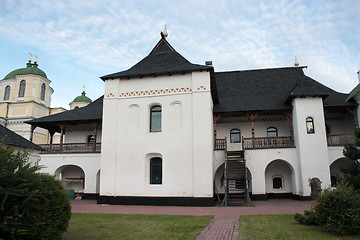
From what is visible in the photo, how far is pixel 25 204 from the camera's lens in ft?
19.6

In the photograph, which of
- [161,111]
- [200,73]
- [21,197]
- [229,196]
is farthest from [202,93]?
[21,197]

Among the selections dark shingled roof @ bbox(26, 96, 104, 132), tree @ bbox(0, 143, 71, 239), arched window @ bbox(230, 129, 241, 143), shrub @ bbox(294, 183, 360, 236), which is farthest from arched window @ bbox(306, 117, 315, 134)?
tree @ bbox(0, 143, 71, 239)

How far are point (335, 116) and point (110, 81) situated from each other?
54.3 feet

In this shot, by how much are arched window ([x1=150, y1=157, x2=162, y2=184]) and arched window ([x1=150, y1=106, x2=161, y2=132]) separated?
190 centimetres

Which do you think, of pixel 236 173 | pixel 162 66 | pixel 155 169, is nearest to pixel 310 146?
pixel 236 173

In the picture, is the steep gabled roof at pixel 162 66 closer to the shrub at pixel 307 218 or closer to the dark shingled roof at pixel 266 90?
the dark shingled roof at pixel 266 90

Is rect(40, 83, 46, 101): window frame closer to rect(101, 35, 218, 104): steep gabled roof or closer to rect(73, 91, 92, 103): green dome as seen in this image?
rect(73, 91, 92, 103): green dome

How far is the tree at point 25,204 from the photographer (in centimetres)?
565

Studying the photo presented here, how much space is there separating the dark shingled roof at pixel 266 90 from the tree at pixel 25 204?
1549cm

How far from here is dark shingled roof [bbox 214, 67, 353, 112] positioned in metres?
20.1

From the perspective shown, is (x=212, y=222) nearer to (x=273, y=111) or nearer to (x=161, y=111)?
(x=161, y=111)

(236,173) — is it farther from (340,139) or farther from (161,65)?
(161,65)

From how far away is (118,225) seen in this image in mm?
10547

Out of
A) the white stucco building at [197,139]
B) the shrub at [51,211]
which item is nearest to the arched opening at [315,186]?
the white stucco building at [197,139]
